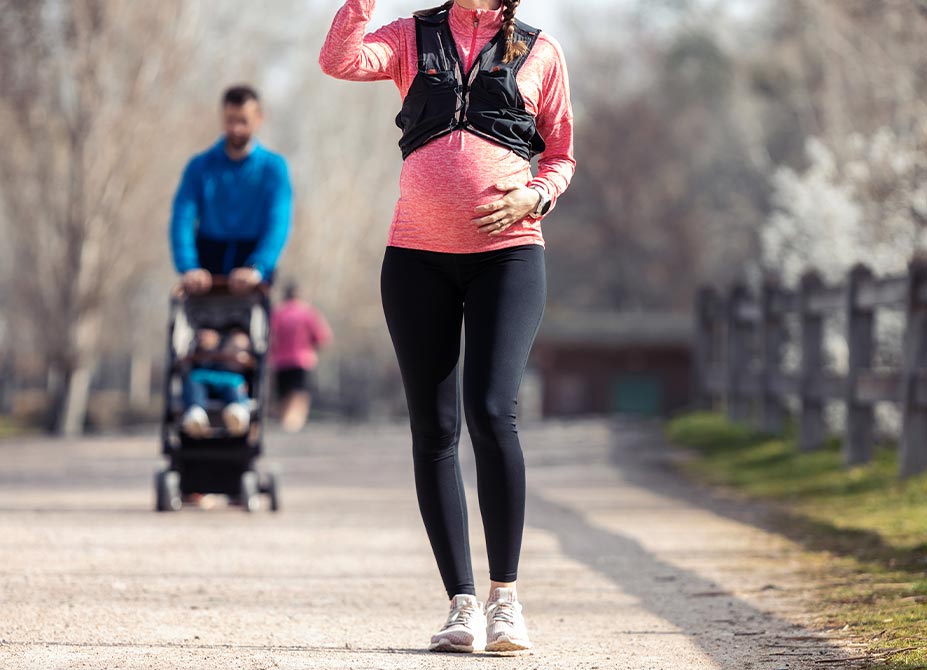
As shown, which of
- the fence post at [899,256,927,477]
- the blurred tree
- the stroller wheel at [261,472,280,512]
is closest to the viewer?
the stroller wheel at [261,472,280,512]

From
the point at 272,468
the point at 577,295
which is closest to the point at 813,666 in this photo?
the point at 272,468

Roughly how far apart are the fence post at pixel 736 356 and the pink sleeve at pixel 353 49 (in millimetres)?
12573

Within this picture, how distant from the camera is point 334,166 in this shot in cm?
5109

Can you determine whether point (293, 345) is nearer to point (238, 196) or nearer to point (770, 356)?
point (770, 356)

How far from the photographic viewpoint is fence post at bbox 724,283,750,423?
55.6 ft

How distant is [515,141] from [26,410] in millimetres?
28447

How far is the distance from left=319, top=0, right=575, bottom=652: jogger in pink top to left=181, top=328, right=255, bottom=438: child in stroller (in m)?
4.25

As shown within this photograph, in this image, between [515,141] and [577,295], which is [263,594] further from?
[577,295]

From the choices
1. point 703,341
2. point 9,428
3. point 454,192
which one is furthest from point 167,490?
point 9,428

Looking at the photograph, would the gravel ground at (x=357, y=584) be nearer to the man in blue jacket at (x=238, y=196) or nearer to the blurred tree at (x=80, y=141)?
the man in blue jacket at (x=238, y=196)

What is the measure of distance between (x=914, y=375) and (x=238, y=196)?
4.37 meters

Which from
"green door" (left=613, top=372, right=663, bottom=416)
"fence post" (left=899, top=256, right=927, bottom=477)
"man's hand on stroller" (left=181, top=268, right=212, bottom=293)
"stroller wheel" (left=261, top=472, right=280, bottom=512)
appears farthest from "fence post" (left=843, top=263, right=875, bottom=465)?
"green door" (left=613, top=372, right=663, bottom=416)

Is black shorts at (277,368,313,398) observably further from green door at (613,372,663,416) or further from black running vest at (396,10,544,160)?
green door at (613,372,663,416)

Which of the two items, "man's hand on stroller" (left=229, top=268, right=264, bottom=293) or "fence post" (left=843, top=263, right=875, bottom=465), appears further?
"fence post" (left=843, top=263, right=875, bottom=465)
